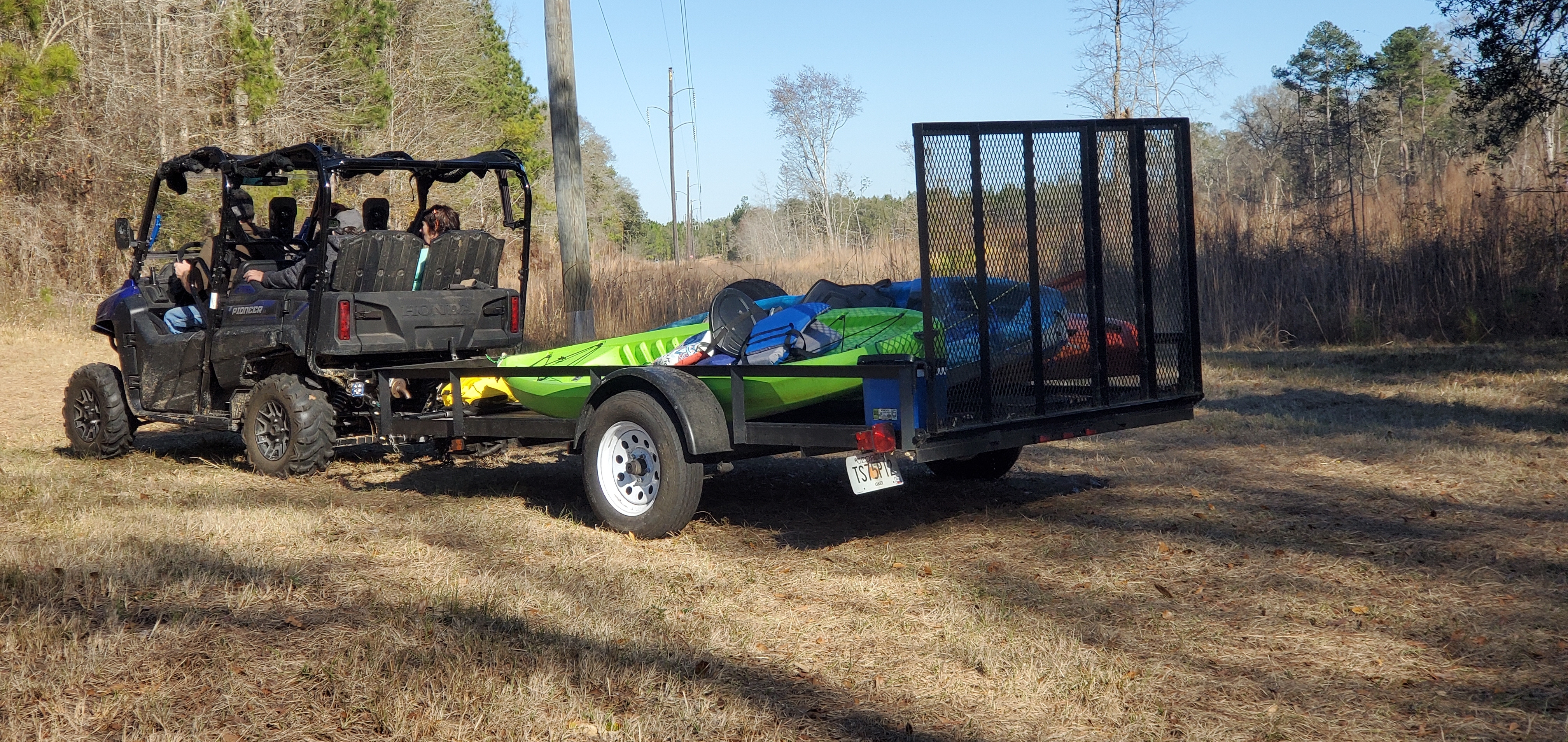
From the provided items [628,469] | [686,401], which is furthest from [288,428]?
[686,401]

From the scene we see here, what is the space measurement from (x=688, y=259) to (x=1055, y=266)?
19.6 m

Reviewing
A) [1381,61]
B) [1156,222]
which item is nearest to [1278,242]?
[1156,222]

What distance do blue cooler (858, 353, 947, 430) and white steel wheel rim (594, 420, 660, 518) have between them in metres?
1.33

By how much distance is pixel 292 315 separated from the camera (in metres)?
7.92

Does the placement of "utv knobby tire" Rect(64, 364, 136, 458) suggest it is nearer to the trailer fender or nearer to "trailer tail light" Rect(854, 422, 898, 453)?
the trailer fender

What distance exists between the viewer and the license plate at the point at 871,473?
5293 mm

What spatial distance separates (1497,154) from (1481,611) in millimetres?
12199

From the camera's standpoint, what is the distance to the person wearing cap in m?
7.72

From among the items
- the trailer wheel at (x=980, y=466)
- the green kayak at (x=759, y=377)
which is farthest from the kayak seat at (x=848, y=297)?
the trailer wheel at (x=980, y=466)

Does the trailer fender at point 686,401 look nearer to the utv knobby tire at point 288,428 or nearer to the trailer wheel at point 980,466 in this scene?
the trailer wheel at point 980,466

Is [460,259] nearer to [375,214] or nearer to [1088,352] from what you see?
[375,214]

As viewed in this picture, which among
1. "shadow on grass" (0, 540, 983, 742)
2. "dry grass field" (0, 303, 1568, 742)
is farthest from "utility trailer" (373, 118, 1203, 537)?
"shadow on grass" (0, 540, 983, 742)

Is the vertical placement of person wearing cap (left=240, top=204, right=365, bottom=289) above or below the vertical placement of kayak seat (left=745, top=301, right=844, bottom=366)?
above

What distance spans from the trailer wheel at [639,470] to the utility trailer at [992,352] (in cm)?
1
